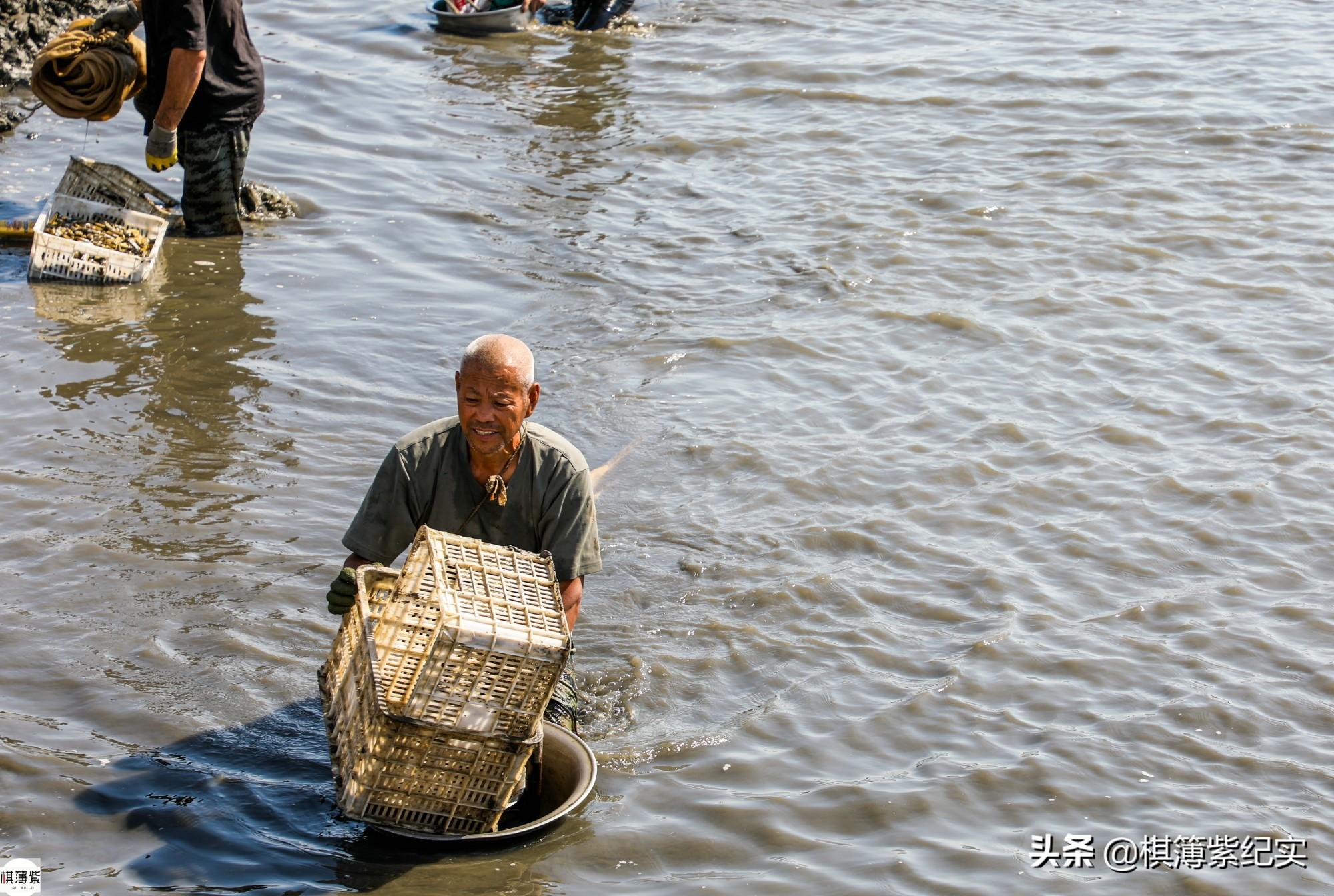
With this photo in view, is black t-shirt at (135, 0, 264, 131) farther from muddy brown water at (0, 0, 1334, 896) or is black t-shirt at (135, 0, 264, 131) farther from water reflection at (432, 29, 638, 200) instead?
water reflection at (432, 29, 638, 200)

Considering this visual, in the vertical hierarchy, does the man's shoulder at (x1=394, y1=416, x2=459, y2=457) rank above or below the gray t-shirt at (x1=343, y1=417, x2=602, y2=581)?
above

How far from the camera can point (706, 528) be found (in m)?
6.11

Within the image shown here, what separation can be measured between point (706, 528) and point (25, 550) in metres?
2.66

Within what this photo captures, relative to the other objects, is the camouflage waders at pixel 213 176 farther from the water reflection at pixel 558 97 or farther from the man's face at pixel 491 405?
the man's face at pixel 491 405

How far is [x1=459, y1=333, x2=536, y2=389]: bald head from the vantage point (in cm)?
386

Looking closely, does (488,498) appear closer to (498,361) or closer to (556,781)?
(498,361)

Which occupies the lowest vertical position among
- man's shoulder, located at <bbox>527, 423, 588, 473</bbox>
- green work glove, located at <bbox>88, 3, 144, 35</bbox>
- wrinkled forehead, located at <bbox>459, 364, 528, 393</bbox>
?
man's shoulder, located at <bbox>527, 423, 588, 473</bbox>

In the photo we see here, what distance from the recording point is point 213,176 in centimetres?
798

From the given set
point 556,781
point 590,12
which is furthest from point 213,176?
point 590,12

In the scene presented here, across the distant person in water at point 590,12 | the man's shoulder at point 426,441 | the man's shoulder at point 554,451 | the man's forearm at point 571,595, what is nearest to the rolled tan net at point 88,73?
the man's shoulder at point 426,441

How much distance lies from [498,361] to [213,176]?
478 cm

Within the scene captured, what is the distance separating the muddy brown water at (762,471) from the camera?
426 cm

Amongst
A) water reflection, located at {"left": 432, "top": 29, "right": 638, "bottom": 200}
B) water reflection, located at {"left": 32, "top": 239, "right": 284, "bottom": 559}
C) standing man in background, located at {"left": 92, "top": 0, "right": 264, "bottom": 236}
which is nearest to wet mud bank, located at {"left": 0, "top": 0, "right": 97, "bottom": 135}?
water reflection, located at {"left": 432, "top": 29, "right": 638, "bottom": 200}

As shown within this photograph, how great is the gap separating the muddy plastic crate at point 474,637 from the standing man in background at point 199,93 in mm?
4231
